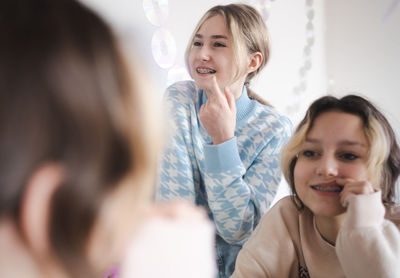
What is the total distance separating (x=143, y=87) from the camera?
0.29m

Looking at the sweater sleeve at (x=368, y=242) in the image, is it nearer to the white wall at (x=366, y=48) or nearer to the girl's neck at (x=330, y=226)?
the girl's neck at (x=330, y=226)

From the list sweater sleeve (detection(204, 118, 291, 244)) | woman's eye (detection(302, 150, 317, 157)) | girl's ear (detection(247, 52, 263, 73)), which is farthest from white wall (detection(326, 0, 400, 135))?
woman's eye (detection(302, 150, 317, 157))

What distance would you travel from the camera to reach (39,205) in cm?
25

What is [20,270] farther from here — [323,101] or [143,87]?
[323,101]

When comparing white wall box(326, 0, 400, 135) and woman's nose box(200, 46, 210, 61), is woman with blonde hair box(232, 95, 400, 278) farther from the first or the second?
white wall box(326, 0, 400, 135)

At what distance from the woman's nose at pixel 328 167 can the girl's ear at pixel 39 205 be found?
0.49 m

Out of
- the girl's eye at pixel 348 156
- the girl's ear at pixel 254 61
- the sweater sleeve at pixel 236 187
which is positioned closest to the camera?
the girl's eye at pixel 348 156

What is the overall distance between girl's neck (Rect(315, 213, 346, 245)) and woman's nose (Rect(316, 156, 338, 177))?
0.33ft

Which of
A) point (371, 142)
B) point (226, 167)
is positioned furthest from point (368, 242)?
point (226, 167)

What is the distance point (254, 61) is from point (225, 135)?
321mm

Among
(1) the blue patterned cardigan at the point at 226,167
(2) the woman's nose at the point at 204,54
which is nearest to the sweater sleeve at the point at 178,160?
(1) the blue patterned cardigan at the point at 226,167

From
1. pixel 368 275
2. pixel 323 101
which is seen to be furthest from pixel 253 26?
pixel 368 275

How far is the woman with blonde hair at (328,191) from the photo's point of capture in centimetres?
63

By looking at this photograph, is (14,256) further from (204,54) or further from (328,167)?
(204,54)
